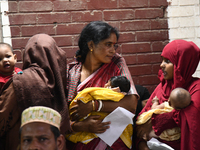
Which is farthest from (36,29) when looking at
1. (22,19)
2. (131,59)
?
(131,59)

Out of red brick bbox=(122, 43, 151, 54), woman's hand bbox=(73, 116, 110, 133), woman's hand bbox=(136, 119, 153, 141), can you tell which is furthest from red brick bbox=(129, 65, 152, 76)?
woman's hand bbox=(73, 116, 110, 133)

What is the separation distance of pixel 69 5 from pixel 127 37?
86 cm

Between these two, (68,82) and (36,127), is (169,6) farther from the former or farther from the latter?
(36,127)

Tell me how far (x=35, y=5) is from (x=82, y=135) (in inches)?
70.3

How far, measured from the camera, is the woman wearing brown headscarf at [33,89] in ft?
6.49

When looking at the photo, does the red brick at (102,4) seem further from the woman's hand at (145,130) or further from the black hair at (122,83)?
the woman's hand at (145,130)

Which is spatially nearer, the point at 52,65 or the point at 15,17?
the point at 52,65

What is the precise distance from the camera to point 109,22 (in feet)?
10.9

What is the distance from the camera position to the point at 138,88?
3.12m

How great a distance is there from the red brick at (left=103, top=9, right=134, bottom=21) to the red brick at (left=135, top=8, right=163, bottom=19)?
0.08 metres

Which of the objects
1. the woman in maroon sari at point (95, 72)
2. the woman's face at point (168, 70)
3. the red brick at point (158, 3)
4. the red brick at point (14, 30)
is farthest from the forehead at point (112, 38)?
the red brick at point (14, 30)

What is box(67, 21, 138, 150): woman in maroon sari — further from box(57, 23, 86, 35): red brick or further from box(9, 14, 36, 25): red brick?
box(9, 14, 36, 25): red brick

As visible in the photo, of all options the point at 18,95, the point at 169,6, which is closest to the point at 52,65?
the point at 18,95

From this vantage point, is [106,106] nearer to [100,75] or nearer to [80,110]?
[80,110]
